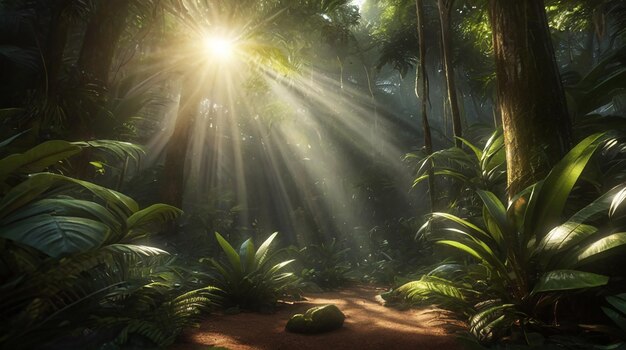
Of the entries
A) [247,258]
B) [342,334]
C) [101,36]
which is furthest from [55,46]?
[342,334]

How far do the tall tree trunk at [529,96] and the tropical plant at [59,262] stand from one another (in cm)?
304

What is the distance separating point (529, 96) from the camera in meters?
3.31

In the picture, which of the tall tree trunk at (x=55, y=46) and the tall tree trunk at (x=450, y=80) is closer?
the tall tree trunk at (x=55, y=46)

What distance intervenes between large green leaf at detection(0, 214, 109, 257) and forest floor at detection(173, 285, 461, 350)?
127 centimetres

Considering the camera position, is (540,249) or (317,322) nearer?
(540,249)

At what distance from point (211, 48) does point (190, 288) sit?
690 cm

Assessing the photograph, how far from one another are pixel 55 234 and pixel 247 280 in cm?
311

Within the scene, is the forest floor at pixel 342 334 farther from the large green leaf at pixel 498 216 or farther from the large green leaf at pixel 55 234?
the large green leaf at pixel 55 234

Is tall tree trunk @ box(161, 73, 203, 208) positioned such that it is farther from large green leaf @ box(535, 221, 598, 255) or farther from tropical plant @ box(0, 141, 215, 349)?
large green leaf @ box(535, 221, 598, 255)

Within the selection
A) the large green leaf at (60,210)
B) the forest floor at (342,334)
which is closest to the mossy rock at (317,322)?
the forest floor at (342,334)

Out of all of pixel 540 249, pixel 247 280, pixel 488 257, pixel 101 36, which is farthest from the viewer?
pixel 101 36

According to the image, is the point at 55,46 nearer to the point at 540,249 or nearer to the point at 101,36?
the point at 101,36

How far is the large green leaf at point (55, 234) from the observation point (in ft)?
6.01

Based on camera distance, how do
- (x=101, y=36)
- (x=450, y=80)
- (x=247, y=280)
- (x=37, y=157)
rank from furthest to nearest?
(x=450, y=80), (x=101, y=36), (x=247, y=280), (x=37, y=157)
